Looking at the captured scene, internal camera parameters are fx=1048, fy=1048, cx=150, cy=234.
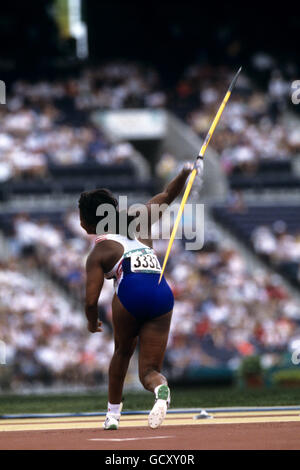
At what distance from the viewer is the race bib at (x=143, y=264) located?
7.66 metres

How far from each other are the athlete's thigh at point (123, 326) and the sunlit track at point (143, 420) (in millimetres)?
740

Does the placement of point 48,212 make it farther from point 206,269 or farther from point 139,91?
point 139,91

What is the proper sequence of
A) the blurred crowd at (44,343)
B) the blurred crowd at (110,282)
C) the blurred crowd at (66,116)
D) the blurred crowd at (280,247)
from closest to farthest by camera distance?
the blurred crowd at (44,343) < the blurred crowd at (110,282) < the blurred crowd at (280,247) < the blurred crowd at (66,116)

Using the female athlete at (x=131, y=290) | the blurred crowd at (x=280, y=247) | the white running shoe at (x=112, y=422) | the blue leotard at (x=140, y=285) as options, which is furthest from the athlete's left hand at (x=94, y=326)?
the blurred crowd at (x=280, y=247)

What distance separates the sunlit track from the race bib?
4.30 feet

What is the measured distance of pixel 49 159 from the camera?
27.2 m

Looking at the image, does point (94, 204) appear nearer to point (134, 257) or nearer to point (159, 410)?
point (134, 257)

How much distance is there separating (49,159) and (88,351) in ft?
26.7

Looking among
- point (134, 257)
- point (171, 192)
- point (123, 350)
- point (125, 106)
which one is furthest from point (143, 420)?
point (125, 106)

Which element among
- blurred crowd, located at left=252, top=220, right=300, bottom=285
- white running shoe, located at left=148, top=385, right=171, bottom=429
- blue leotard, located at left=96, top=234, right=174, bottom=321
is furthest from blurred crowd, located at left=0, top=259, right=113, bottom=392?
white running shoe, located at left=148, top=385, right=171, bottom=429

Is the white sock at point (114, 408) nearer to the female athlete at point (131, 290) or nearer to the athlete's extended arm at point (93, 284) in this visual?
the female athlete at point (131, 290)
